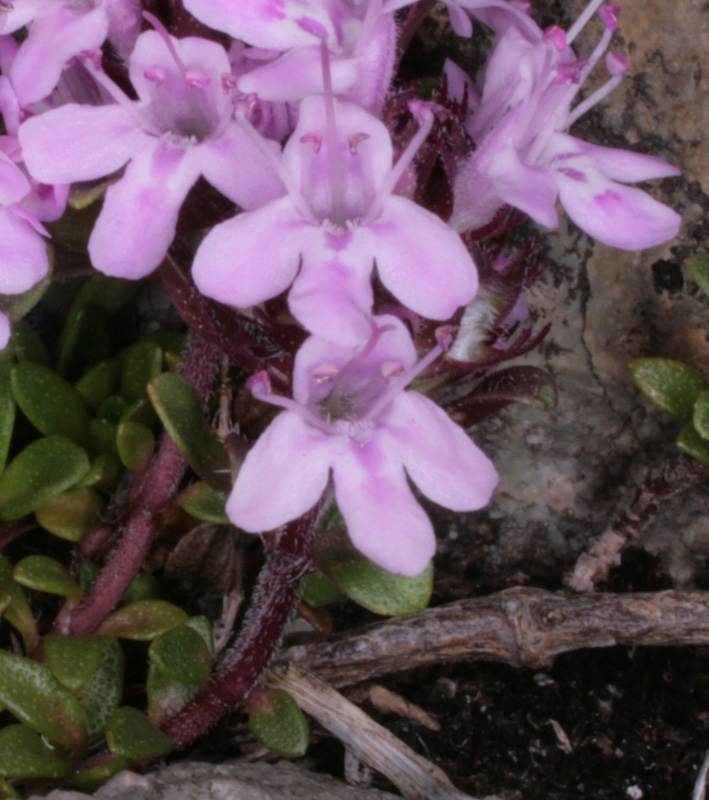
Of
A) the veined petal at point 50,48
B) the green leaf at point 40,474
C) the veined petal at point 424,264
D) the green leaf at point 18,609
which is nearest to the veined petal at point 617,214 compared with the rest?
the veined petal at point 424,264

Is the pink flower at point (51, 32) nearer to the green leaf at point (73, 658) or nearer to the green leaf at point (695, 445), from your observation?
the green leaf at point (73, 658)

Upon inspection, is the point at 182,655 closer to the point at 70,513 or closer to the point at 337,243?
the point at 70,513

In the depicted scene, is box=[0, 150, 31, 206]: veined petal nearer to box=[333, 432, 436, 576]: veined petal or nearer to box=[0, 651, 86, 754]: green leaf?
box=[333, 432, 436, 576]: veined petal

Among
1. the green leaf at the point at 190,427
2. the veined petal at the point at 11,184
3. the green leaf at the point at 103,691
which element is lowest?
the green leaf at the point at 103,691

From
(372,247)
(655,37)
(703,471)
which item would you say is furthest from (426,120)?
(703,471)

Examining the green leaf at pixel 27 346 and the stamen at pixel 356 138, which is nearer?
the stamen at pixel 356 138

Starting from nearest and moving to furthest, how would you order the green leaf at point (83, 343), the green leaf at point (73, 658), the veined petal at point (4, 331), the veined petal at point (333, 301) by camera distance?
the veined petal at point (333, 301) < the veined petal at point (4, 331) < the green leaf at point (73, 658) < the green leaf at point (83, 343)
